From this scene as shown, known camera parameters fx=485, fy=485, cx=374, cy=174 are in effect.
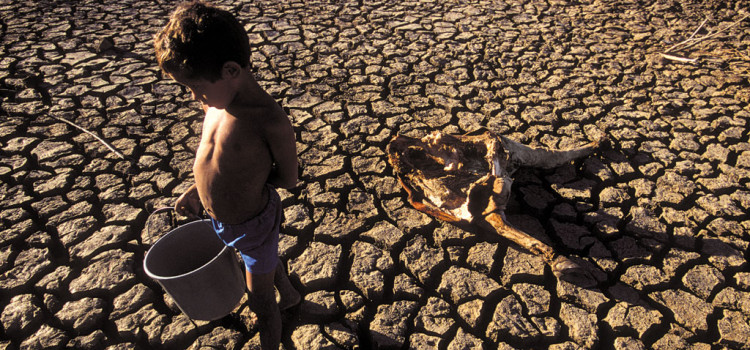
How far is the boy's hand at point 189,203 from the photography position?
1979 millimetres

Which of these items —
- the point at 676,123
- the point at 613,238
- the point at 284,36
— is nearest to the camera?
the point at 613,238

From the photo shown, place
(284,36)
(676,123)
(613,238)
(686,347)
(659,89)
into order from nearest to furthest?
(686,347)
(613,238)
(676,123)
(659,89)
(284,36)

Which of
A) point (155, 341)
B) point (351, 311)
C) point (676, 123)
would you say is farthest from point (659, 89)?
point (155, 341)

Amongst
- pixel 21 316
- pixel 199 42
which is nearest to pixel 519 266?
pixel 199 42

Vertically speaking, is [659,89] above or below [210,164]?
below

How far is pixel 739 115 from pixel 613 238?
2.01 meters

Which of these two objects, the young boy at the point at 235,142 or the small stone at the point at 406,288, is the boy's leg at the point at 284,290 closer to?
the young boy at the point at 235,142

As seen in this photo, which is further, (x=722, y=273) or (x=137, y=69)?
(x=137, y=69)

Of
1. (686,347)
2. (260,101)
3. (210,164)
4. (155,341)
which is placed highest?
(260,101)

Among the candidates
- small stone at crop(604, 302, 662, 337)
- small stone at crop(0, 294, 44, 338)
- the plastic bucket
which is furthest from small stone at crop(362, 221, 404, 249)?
small stone at crop(0, 294, 44, 338)

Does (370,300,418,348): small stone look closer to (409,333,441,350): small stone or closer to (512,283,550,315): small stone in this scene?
(409,333,441,350): small stone

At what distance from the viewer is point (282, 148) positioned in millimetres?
1663

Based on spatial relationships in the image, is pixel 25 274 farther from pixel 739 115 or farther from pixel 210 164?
pixel 739 115

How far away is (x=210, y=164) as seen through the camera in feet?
5.59
